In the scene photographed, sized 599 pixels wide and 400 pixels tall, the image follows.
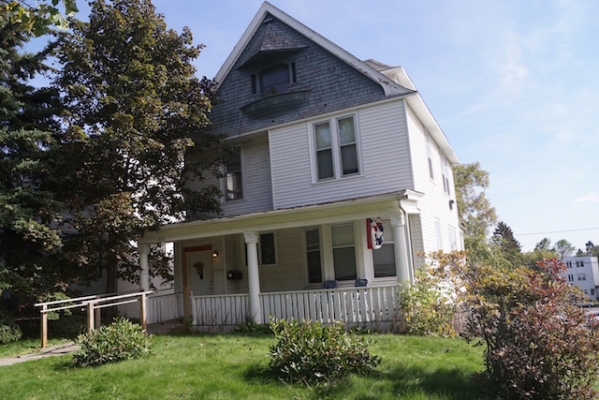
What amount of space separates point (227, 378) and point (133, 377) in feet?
5.08

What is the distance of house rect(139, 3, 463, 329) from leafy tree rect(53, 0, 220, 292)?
1.15 m

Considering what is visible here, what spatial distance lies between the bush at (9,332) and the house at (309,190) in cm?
330

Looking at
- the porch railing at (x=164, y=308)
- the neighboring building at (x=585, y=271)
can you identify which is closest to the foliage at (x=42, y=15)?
the porch railing at (x=164, y=308)

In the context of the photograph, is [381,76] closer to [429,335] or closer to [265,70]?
[265,70]

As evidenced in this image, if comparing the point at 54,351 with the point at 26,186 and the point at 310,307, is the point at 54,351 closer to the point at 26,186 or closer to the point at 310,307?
the point at 26,186

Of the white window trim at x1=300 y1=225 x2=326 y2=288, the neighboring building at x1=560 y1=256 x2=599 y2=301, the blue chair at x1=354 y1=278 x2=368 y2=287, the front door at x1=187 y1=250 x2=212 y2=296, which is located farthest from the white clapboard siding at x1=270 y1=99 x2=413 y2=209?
the neighboring building at x1=560 y1=256 x2=599 y2=301

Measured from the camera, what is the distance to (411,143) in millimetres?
12914

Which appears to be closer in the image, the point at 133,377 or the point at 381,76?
the point at 133,377

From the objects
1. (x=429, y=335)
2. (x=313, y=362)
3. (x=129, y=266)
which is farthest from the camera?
(x=129, y=266)

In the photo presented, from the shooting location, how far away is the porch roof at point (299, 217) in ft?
35.3

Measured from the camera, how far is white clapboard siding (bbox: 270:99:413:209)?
41.6 ft

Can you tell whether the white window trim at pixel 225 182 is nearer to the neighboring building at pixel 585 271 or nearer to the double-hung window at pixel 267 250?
the double-hung window at pixel 267 250

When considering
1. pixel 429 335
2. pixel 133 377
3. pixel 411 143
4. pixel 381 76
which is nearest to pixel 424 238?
pixel 411 143

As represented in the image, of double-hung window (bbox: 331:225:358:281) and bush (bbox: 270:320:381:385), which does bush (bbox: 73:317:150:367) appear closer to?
bush (bbox: 270:320:381:385)
